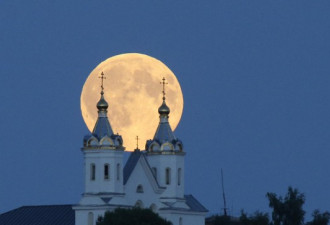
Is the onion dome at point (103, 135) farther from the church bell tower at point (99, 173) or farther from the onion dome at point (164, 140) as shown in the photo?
the onion dome at point (164, 140)

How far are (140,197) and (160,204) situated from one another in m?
1.76

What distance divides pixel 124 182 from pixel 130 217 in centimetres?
594

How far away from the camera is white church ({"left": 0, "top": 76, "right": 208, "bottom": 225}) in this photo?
358 ft

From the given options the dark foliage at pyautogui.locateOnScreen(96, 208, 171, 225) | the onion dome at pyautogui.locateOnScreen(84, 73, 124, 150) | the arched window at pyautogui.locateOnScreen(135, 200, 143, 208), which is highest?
the onion dome at pyautogui.locateOnScreen(84, 73, 124, 150)

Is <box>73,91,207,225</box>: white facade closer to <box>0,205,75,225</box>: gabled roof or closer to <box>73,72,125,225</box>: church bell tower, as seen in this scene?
<box>73,72,125,225</box>: church bell tower

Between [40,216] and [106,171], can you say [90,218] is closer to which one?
[106,171]

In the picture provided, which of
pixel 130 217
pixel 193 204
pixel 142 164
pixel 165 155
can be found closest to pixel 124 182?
pixel 142 164

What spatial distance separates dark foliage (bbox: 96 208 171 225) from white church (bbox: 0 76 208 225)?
8.41 ft

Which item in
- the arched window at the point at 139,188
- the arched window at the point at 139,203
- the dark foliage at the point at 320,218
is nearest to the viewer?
the arched window at the point at 139,203

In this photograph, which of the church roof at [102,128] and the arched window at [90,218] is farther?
the church roof at [102,128]

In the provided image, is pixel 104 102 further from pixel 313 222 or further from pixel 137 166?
pixel 313 222

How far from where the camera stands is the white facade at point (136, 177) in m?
109

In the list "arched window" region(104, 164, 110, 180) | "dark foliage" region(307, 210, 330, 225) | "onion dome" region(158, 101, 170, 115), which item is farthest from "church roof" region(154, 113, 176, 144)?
"dark foliage" region(307, 210, 330, 225)

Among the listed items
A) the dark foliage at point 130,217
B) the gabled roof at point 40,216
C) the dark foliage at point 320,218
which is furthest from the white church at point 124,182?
the dark foliage at point 320,218
